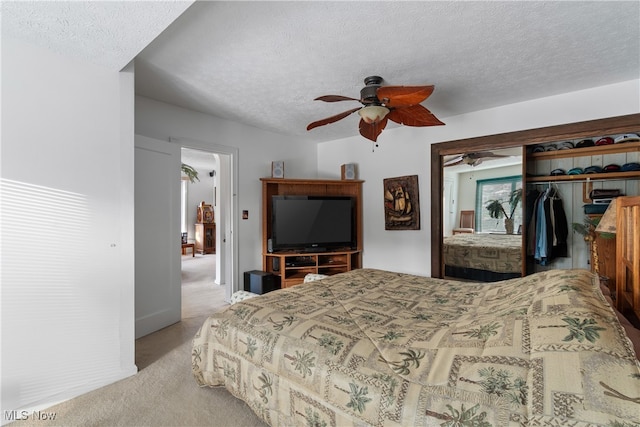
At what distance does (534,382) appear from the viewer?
2.75ft

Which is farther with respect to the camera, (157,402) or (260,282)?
(260,282)

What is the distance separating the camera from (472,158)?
375 cm

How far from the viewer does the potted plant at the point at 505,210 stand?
11.8 feet

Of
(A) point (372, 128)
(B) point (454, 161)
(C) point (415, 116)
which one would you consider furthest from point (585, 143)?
(A) point (372, 128)

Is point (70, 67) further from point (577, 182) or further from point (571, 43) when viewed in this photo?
point (577, 182)

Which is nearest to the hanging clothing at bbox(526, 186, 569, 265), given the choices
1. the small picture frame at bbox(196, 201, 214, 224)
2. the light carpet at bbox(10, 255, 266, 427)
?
the light carpet at bbox(10, 255, 266, 427)

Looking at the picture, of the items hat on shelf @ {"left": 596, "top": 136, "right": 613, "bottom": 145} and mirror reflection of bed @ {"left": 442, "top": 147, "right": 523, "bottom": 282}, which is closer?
hat on shelf @ {"left": 596, "top": 136, "right": 613, "bottom": 145}

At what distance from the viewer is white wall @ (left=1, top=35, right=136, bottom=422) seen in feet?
5.52

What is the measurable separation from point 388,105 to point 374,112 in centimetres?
12

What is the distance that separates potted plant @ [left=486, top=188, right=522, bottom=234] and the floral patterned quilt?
2.16 metres

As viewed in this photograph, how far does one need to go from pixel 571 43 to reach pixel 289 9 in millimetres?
1978

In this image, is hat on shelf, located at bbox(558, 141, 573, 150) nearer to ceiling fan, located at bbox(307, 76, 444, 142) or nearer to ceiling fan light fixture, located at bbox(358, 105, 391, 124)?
ceiling fan, located at bbox(307, 76, 444, 142)

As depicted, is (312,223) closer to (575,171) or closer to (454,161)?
(454,161)

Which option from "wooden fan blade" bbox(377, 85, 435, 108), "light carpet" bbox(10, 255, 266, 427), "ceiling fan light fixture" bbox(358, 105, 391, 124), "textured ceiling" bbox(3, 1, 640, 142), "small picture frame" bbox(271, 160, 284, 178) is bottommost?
"light carpet" bbox(10, 255, 266, 427)
